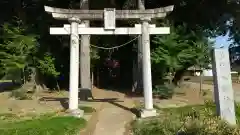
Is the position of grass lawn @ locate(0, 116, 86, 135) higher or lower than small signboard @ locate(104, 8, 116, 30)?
lower

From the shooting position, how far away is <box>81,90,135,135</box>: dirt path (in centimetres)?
1259

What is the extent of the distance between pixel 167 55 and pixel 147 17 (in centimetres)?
496

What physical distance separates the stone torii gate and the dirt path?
0.89 metres

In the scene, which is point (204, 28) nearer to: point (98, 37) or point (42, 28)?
point (98, 37)

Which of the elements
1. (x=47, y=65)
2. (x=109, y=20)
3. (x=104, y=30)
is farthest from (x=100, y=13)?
(x=47, y=65)

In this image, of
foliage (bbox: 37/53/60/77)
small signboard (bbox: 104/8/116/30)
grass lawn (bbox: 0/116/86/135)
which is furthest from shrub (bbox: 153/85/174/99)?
grass lawn (bbox: 0/116/86/135)

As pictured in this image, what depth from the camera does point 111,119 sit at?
48.0 ft

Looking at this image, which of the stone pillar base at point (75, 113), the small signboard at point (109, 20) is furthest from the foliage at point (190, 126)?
the small signboard at point (109, 20)

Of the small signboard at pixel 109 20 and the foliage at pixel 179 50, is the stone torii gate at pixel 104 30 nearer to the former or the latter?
the small signboard at pixel 109 20

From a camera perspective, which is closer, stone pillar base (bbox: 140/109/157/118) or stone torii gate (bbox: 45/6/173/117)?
stone pillar base (bbox: 140/109/157/118)

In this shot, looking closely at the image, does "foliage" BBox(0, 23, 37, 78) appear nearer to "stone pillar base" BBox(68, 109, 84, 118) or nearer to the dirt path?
the dirt path

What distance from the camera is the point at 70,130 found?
12.0 metres

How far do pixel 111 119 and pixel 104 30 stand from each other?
374 cm

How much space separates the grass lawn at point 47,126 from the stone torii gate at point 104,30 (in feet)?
4.50
